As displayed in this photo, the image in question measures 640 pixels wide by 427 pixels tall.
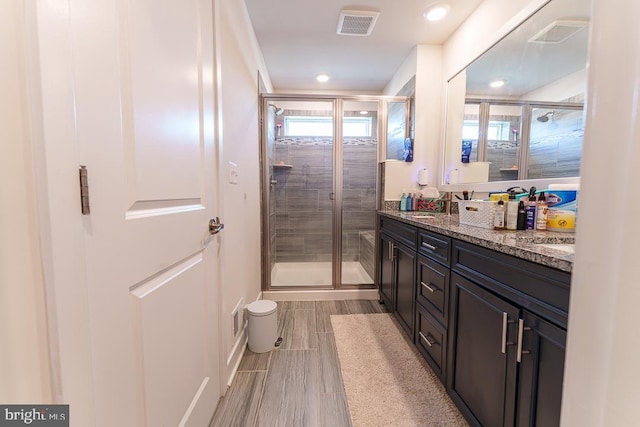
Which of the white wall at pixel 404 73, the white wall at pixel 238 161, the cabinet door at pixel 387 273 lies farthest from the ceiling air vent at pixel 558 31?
the white wall at pixel 238 161

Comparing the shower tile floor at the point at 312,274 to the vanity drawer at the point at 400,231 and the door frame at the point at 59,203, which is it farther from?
the door frame at the point at 59,203

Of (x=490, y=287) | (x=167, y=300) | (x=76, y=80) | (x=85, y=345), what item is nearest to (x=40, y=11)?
(x=76, y=80)

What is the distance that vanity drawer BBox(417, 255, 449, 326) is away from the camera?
1357 millimetres

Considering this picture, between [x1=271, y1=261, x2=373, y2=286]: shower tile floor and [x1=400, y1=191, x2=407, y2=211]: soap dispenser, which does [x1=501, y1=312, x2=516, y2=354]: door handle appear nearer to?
[x1=400, y1=191, x2=407, y2=211]: soap dispenser

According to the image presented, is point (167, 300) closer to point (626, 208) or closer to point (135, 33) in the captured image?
point (135, 33)

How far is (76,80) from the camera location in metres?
0.52

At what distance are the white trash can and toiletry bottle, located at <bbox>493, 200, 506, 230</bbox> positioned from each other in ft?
4.77

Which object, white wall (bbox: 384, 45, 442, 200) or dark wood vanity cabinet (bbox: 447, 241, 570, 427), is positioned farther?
white wall (bbox: 384, 45, 442, 200)

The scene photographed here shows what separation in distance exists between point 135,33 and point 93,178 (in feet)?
1.37

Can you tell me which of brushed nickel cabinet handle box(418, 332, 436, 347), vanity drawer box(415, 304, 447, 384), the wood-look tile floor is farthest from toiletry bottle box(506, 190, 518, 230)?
the wood-look tile floor

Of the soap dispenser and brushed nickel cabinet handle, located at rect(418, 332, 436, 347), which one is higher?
the soap dispenser

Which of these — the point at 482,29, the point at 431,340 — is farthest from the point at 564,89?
the point at 431,340

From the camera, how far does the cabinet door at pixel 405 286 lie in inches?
69.6

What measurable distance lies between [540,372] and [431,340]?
0.73 meters
